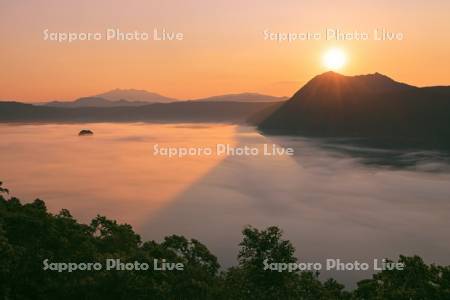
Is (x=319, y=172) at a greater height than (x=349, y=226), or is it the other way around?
(x=319, y=172)

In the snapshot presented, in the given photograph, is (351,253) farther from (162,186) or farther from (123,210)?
(162,186)

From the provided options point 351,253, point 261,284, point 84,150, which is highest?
point 84,150

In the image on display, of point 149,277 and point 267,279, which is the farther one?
point 267,279

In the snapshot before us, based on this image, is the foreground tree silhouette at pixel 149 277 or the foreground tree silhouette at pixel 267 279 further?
the foreground tree silhouette at pixel 267 279

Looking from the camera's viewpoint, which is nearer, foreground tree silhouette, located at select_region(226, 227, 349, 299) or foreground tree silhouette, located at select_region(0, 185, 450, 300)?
foreground tree silhouette, located at select_region(0, 185, 450, 300)

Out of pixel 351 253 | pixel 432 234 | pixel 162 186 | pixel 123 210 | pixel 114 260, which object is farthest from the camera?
pixel 162 186

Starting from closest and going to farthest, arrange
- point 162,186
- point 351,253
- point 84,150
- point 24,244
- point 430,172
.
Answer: point 24,244
point 351,253
point 162,186
point 430,172
point 84,150

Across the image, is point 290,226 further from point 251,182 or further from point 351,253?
point 251,182

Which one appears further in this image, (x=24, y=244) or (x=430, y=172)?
(x=430, y=172)

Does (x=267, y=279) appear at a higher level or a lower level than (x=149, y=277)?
lower

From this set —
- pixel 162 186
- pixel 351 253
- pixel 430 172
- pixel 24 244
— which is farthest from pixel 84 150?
pixel 24 244
